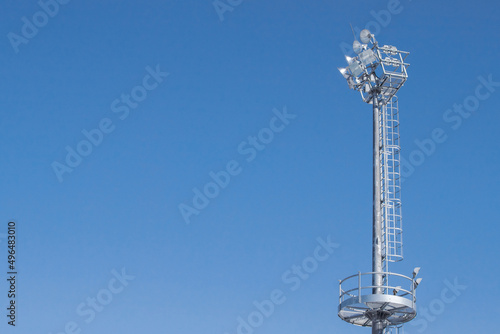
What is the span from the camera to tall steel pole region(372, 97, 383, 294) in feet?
137

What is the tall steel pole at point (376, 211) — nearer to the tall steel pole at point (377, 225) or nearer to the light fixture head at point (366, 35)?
the tall steel pole at point (377, 225)

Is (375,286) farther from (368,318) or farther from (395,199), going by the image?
(395,199)

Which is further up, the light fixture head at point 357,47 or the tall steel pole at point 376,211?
the light fixture head at point 357,47

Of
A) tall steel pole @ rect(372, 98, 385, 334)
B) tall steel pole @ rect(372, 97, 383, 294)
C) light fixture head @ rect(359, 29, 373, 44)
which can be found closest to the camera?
tall steel pole @ rect(372, 98, 385, 334)

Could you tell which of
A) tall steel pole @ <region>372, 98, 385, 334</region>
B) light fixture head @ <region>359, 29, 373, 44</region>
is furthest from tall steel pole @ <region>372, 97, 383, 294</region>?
light fixture head @ <region>359, 29, 373, 44</region>

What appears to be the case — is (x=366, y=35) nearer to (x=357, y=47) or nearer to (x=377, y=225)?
(x=357, y=47)

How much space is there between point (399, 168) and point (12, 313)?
97.4 ft

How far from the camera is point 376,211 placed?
44438 mm

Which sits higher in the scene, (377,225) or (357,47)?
(357,47)

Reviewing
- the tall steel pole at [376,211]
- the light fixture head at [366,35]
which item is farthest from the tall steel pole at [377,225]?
the light fixture head at [366,35]

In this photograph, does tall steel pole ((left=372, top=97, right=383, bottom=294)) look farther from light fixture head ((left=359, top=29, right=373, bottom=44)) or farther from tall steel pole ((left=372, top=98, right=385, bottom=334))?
light fixture head ((left=359, top=29, right=373, bottom=44))

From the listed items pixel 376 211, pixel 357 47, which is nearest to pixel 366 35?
pixel 357 47

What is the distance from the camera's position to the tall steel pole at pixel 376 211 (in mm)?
41750

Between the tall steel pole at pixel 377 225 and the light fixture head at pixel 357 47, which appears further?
the light fixture head at pixel 357 47
